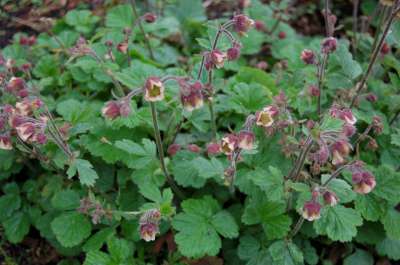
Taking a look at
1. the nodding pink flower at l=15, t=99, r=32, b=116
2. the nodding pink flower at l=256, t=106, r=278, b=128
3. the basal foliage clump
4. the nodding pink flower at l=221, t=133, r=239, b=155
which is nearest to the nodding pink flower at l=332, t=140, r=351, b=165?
the basal foliage clump

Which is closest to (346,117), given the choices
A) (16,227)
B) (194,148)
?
(194,148)

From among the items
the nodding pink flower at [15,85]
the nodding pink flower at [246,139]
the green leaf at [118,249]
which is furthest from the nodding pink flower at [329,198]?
the nodding pink flower at [15,85]

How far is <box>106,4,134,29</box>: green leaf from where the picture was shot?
11.4 feet

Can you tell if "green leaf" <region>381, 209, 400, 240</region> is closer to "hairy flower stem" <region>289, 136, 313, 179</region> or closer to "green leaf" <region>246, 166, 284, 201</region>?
"hairy flower stem" <region>289, 136, 313, 179</region>

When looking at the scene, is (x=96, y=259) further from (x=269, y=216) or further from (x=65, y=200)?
(x=269, y=216)

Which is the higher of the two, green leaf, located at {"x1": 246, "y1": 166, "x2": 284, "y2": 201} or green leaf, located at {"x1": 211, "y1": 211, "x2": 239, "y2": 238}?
green leaf, located at {"x1": 246, "y1": 166, "x2": 284, "y2": 201}

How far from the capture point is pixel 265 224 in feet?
8.07

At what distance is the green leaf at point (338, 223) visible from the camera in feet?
7.33

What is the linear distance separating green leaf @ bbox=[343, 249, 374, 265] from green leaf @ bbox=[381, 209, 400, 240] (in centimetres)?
27

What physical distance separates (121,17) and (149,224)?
6.27ft

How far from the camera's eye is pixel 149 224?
2.12 m

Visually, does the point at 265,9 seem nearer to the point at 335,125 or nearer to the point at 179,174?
the point at 179,174

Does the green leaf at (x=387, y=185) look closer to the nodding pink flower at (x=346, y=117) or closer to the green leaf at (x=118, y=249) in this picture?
the nodding pink flower at (x=346, y=117)

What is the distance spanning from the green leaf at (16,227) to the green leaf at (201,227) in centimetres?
95
